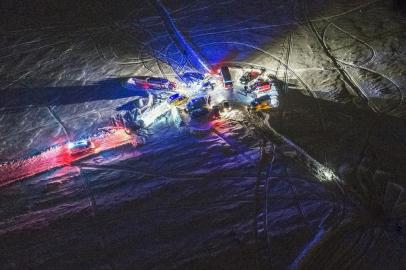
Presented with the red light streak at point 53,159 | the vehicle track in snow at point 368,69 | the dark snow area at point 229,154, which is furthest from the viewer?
the vehicle track in snow at point 368,69

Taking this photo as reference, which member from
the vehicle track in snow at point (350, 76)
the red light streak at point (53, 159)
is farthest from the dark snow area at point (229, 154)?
the red light streak at point (53, 159)

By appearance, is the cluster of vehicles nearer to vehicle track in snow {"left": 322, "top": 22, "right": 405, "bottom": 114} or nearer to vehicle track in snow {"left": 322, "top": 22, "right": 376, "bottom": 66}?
vehicle track in snow {"left": 322, "top": 22, "right": 405, "bottom": 114}

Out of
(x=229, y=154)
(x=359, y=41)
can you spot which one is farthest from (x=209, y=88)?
(x=359, y=41)

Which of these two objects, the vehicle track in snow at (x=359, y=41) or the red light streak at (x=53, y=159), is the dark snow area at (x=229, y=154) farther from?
the red light streak at (x=53, y=159)

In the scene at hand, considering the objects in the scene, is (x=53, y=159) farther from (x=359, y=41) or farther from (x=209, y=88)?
(x=359, y=41)

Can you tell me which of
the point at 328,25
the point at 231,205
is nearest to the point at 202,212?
the point at 231,205

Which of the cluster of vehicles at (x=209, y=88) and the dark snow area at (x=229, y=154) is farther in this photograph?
the cluster of vehicles at (x=209, y=88)

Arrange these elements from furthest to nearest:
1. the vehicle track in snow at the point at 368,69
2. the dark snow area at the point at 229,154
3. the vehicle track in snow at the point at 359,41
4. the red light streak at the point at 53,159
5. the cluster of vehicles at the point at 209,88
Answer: the vehicle track in snow at the point at 359,41 → the cluster of vehicles at the point at 209,88 → the vehicle track in snow at the point at 368,69 → the red light streak at the point at 53,159 → the dark snow area at the point at 229,154

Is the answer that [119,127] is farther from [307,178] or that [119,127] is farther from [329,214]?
[329,214]

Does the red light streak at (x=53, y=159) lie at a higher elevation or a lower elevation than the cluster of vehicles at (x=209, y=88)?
lower
